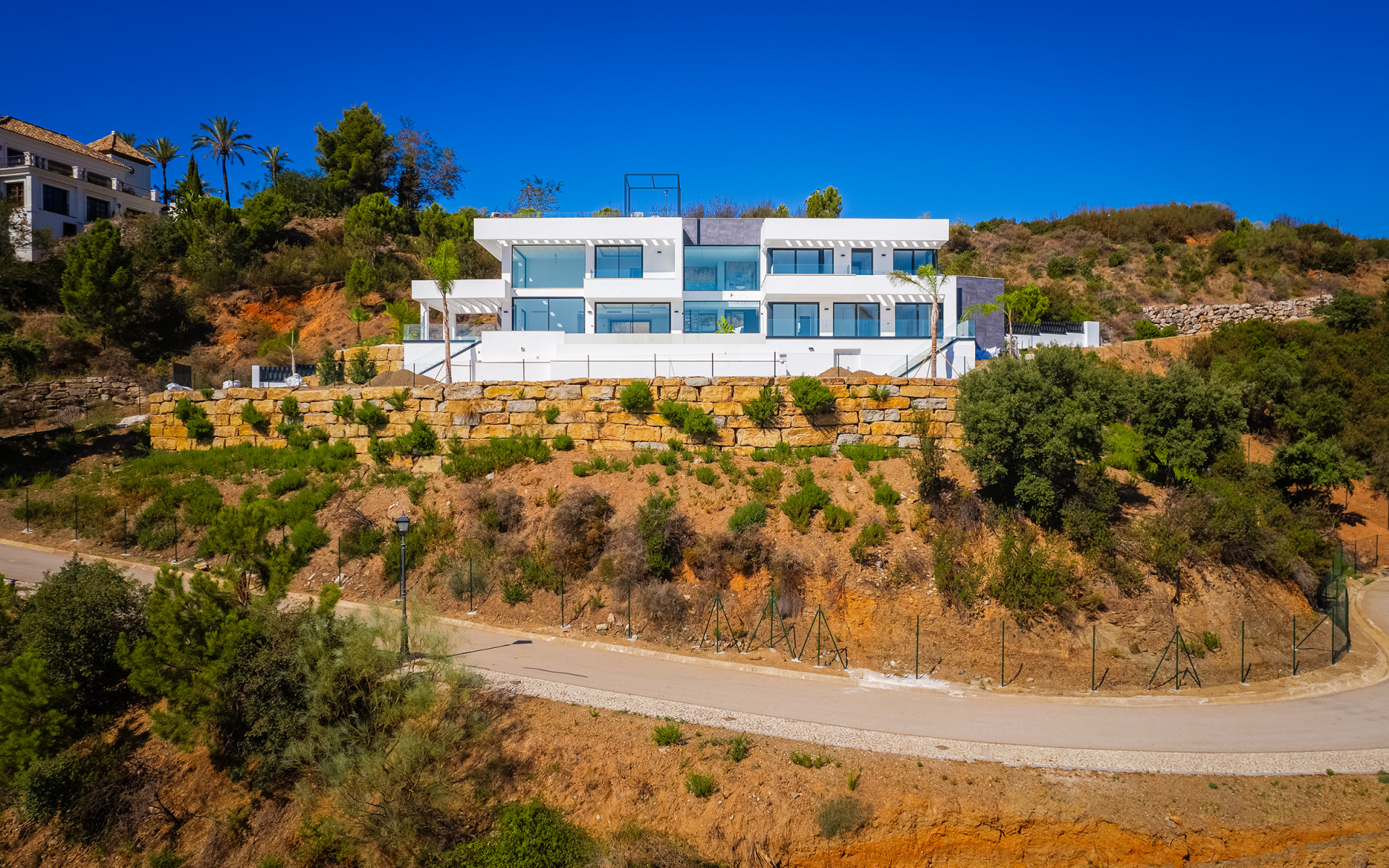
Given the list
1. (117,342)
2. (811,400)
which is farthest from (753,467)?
(117,342)

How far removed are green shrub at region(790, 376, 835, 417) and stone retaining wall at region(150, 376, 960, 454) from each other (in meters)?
0.35

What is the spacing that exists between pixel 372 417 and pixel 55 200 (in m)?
38.4

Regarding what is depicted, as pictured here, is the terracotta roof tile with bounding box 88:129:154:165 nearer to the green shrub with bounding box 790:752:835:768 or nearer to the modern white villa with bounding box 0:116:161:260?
the modern white villa with bounding box 0:116:161:260

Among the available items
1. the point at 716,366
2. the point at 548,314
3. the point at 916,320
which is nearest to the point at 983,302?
the point at 916,320

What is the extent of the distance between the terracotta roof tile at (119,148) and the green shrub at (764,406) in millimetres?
54476

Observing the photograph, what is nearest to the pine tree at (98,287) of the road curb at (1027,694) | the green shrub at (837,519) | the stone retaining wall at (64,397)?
the stone retaining wall at (64,397)

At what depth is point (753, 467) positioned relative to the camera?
76.6 ft

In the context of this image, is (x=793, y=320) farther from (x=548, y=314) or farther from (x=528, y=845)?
(x=528, y=845)

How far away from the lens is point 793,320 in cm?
3250

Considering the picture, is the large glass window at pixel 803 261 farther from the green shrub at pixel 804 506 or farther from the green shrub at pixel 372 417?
the green shrub at pixel 372 417

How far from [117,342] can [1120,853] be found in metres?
46.5

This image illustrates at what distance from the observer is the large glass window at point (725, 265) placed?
3447 centimetres

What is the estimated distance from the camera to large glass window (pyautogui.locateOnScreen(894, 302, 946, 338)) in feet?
105

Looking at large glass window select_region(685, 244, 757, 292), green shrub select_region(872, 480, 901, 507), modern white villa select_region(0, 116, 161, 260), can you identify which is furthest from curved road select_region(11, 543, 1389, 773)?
modern white villa select_region(0, 116, 161, 260)
